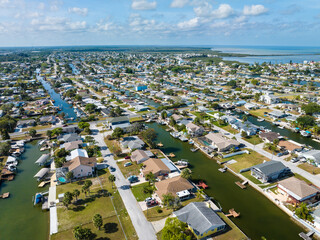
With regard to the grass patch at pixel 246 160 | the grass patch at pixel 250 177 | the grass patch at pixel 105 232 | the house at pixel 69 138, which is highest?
the house at pixel 69 138

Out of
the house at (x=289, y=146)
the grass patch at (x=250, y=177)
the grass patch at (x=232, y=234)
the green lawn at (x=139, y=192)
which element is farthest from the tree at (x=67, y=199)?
the house at (x=289, y=146)

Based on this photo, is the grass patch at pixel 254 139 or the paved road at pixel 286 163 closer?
the paved road at pixel 286 163

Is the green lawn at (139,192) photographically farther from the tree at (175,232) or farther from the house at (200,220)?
the tree at (175,232)

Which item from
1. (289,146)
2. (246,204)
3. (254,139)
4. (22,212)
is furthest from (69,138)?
(289,146)

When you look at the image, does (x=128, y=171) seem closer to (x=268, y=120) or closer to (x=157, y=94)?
(x=268, y=120)

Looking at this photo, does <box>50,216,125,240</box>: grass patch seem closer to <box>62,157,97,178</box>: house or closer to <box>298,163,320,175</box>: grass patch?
<box>62,157,97,178</box>: house

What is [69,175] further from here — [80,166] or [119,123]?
[119,123]
